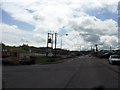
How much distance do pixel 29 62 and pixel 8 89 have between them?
3987 cm

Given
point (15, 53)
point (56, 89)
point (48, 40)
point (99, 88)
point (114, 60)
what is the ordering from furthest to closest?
1. point (48, 40)
2. point (15, 53)
3. point (114, 60)
4. point (56, 89)
5. point (99, 88)

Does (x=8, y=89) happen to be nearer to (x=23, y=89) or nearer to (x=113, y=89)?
(x=23, y=89)

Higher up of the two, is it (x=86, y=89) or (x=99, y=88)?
(x=99, y=88)

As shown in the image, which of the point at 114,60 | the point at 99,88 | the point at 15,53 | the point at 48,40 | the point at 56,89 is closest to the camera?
the point at 99,88

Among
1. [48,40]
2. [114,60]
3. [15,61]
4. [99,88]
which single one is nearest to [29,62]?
[15,61]

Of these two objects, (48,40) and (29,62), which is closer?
(29,62)

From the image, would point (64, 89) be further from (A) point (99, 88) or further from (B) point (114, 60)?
(B) point (114, 60)

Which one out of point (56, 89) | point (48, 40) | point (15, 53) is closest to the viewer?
point (56, 89)

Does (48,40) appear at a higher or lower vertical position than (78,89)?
higher

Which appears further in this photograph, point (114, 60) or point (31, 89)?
point (114, 60)

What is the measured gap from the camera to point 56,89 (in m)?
12.5

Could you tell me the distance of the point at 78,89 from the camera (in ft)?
41.4

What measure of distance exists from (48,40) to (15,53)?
3132 cm

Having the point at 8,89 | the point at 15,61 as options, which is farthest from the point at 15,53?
the point at 8,89
